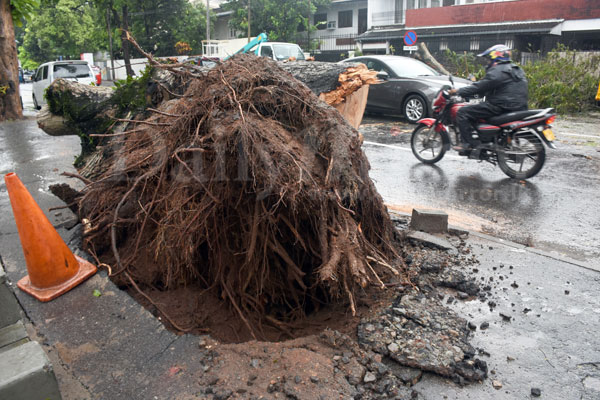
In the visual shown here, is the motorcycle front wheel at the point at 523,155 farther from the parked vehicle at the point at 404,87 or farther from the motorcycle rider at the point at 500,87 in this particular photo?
the parked vehicle at the point at 404,87

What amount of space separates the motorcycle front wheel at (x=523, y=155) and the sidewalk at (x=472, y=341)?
2.96 m

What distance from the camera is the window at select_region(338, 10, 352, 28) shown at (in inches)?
1454

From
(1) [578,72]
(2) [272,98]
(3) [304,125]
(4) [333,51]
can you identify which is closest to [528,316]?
(3) [304,125]

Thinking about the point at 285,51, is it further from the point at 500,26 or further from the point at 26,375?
the point at 26,375

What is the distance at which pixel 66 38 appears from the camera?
1490 inches

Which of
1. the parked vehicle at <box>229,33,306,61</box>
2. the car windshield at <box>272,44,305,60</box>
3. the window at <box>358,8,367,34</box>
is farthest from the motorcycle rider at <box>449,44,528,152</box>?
the window at <box>358,8,367,34</box>

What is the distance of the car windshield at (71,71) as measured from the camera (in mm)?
17922

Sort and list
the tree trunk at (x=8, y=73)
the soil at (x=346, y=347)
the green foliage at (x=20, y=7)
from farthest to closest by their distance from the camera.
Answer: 1. the tree trunk at (x=8, y=73)
2. the green foliage at (x=20, y=7)
3. the soil at (x=346, y=347)

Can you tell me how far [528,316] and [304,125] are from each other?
2.28 meters

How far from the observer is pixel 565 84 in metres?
14.1

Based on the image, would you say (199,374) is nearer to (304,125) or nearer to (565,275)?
(304,125)

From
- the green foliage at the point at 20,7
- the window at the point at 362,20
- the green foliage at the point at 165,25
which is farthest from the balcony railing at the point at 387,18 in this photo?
the green foliage at the point at 20,7

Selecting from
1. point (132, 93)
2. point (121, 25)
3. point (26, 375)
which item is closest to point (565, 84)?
point (132, 93)

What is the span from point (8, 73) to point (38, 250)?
39.2 feet
